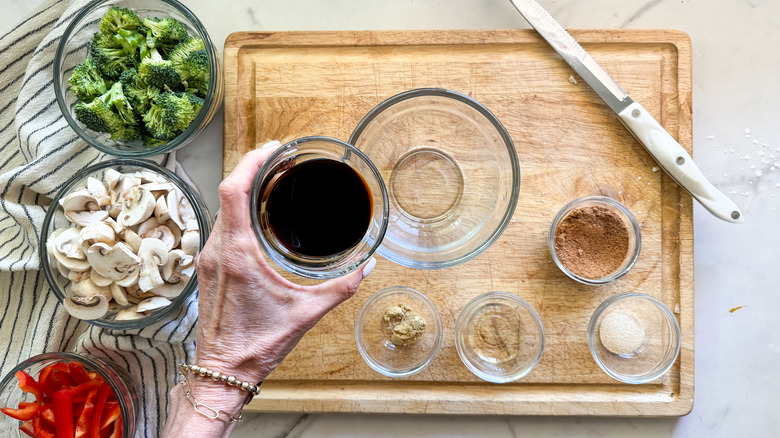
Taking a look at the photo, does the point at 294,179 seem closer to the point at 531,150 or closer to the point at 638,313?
the point at 531,150

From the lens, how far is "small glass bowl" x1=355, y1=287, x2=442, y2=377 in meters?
1.58

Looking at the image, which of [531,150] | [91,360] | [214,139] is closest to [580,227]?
[531,150]

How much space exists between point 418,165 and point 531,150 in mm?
332

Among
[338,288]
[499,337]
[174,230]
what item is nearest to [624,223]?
[499,337]

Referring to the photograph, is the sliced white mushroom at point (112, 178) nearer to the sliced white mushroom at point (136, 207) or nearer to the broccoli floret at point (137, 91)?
the sliced white mushroom at point (136, 207)

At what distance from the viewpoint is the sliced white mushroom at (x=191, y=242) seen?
4.98 feet

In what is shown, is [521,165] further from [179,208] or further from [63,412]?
[63,412]

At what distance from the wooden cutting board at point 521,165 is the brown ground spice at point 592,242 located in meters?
0.06

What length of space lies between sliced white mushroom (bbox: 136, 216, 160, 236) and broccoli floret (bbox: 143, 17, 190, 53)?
1.60ft

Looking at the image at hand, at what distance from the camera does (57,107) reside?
1669 millimetres

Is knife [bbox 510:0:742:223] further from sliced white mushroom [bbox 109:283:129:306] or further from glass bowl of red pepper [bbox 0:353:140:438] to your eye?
glass bowl of red pepper [bbox 0:353:140:438]

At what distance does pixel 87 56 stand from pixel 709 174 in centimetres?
194

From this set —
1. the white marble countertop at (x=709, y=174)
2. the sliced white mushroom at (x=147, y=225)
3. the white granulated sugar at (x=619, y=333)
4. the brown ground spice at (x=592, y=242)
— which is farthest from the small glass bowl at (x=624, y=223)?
the sliced white mushroom at (x=147, y=225)

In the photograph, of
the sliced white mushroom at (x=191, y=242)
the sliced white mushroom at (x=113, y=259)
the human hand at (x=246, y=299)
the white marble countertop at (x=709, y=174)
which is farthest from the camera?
the white marble countertop at (x=709, y=174)
